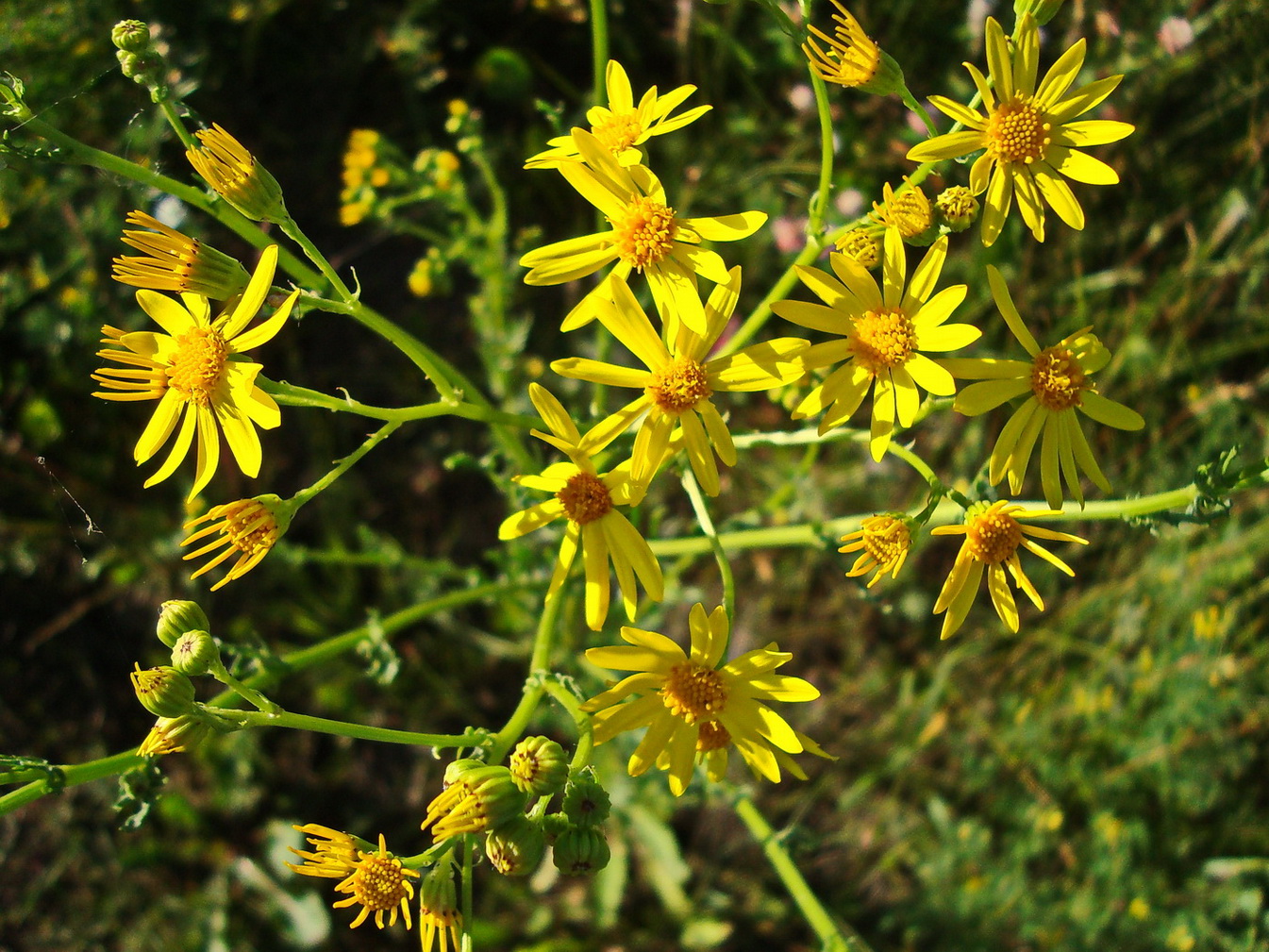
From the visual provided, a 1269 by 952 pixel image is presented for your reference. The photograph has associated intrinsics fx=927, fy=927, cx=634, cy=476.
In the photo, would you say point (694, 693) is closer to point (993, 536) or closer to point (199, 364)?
point (993, 536)

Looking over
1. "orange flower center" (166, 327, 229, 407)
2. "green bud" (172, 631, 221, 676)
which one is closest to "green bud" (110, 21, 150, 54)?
"orange flower center" (166, 327, 229, 407)

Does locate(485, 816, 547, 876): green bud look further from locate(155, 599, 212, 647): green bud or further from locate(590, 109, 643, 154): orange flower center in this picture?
locate(590, 109, 643, 154): orange flower center

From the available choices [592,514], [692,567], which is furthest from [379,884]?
[692,567]

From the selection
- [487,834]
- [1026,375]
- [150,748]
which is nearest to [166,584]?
[150,748]

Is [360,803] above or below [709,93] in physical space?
below

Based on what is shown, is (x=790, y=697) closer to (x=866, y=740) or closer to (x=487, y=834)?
(x=487, y=834)

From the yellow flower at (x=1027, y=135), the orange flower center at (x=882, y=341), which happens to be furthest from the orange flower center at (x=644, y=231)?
the yellow flower at (x=1027, y=135)
